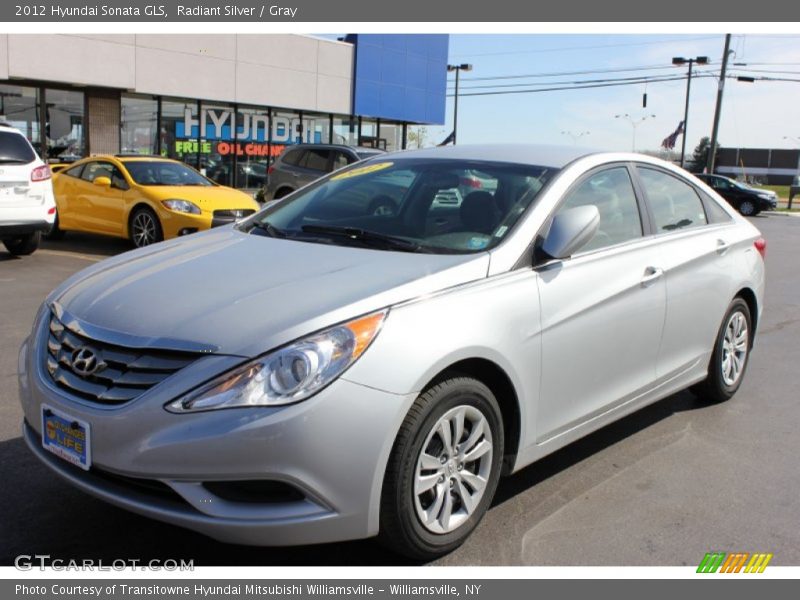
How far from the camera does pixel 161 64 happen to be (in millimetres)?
22562

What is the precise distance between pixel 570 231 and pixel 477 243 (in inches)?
16.6

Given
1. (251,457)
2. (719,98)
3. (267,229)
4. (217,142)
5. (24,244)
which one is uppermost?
(719,98)

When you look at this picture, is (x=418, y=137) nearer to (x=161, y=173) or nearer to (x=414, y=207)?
(x=161, y=173)

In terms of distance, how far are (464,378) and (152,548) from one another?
1443 millimetres

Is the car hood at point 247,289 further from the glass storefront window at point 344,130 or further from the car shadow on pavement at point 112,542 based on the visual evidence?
the glass storefront window at point 344,130

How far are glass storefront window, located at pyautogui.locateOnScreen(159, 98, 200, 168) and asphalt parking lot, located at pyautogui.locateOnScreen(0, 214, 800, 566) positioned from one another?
19578 mm

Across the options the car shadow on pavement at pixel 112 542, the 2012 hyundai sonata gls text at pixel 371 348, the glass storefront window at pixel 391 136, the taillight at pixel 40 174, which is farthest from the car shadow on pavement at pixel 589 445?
the glass storefront window at pixel 391 136

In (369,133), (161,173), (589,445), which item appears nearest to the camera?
(589,445)

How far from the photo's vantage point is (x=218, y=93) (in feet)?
79.7

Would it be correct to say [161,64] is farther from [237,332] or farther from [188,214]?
[237,332]

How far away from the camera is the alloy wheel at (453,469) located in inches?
122

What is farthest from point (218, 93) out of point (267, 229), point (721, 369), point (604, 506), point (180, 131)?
point (604, 506)

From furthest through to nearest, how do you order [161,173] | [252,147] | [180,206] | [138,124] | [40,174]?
[252,147] < [138,124] < [161,173] < [180,206] < [40,174]

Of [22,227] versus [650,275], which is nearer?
[650,275]
